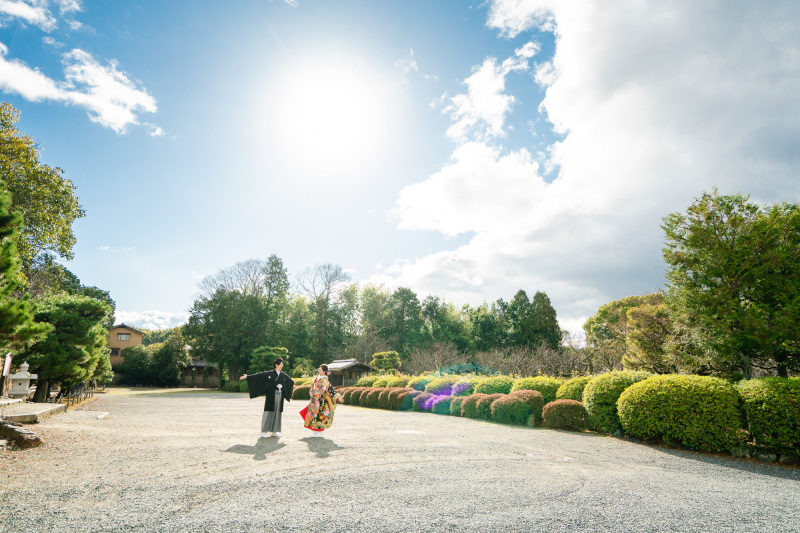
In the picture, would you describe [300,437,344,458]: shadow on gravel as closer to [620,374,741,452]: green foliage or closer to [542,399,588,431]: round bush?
[542,399,588,431]: round bush

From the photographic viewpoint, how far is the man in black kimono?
334 inches

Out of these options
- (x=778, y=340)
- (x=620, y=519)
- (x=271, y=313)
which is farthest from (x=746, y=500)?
(x=271, y=313)

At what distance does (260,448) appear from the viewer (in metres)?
6.97

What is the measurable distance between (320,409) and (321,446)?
1.60 metres

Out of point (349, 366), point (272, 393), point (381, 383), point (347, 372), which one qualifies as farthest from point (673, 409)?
point (347, 372)

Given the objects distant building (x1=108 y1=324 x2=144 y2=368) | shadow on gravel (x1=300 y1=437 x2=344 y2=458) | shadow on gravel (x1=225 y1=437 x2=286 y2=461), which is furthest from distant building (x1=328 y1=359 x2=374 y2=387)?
distant building (x1=108 y1=324 x2=144 y2=368)

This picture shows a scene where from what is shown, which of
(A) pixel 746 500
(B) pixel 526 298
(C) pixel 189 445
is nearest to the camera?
(A) pixel 746 500

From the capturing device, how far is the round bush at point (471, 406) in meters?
13.5

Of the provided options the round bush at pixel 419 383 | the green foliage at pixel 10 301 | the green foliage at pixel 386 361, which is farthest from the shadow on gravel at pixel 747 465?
the green foliage at pixel 386 361

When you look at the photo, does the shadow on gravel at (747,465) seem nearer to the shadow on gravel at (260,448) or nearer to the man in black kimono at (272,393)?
the shadow on gravel at (260,448)

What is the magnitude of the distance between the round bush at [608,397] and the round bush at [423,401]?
7.39 metres

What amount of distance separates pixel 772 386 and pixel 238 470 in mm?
8848

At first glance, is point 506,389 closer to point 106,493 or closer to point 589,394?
point 589,394

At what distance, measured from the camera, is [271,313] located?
4172 centimetres
